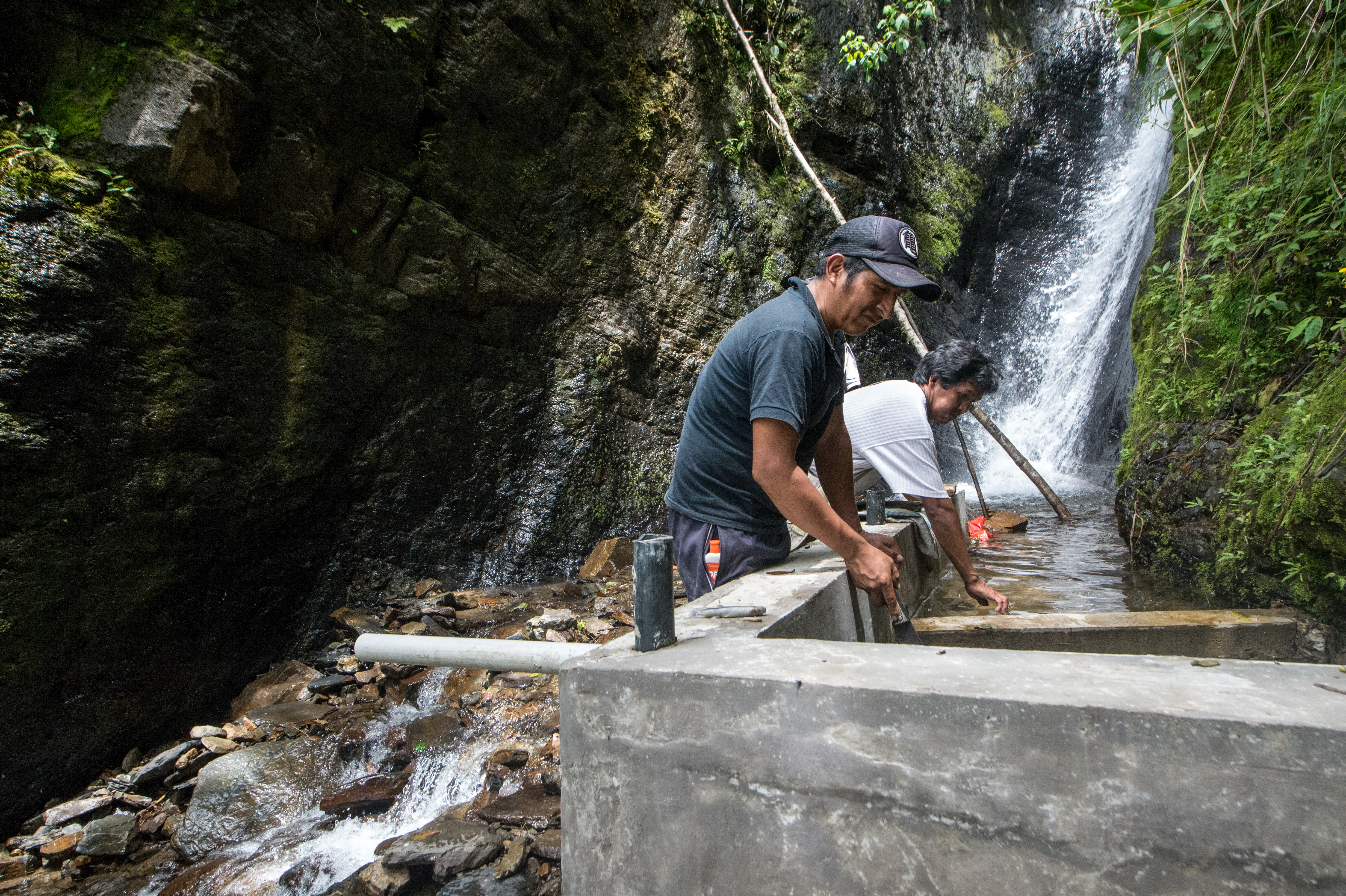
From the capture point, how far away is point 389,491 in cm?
573

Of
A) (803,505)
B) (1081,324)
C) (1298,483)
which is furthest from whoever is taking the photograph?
(1081,324)

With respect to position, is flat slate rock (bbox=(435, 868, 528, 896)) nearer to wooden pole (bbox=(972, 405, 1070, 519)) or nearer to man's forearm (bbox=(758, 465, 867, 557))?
man's forearm (bbox=(758, 465, 867, 557))

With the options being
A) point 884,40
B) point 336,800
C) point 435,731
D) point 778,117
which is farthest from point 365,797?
point 884,40

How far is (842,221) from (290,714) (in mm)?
7532

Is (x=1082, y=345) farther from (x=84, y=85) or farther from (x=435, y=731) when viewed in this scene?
(x=84, y=85)

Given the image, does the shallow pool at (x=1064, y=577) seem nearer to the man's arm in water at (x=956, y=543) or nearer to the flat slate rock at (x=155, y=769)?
the man's arm in water at (x=956, y=543)

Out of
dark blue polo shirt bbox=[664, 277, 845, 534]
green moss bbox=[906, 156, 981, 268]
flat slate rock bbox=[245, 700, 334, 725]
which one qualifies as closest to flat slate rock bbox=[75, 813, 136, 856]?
flat slate rock bbox=[245, 700, 334, 725]

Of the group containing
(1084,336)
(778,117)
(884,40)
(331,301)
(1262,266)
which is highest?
(884,40)

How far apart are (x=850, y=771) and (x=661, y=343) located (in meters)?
6.52

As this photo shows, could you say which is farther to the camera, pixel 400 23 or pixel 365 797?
pixel 400 23

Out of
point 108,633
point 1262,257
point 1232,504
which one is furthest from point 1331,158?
point 108,633

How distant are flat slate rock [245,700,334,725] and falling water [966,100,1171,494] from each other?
9.63 meters

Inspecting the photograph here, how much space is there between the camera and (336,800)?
128 inches

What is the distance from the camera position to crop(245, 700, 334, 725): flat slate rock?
3953mm
